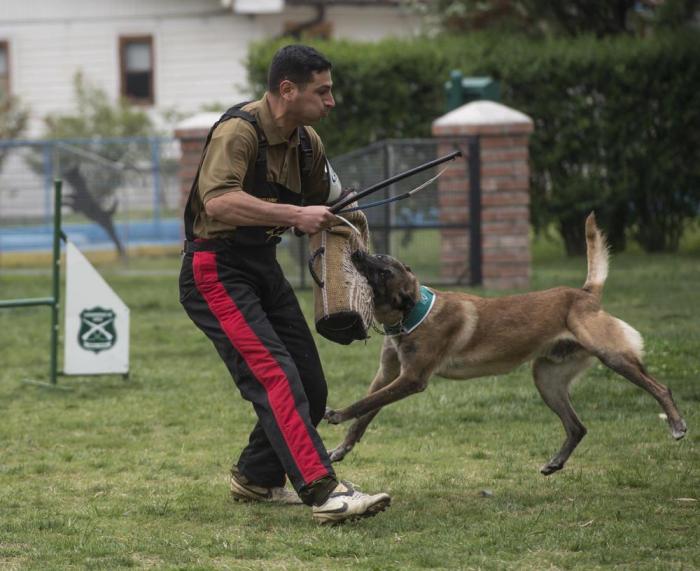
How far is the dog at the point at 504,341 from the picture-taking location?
20.6ft

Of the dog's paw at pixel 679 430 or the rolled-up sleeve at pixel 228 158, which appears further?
the dog's paw at pixel 679 430

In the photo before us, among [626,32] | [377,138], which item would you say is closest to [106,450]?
[377,138]

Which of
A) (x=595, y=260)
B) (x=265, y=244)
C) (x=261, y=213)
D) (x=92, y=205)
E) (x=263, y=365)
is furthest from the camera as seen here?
(x=92, y=205)

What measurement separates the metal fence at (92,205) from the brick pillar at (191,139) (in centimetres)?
201

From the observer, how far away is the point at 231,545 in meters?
5.24

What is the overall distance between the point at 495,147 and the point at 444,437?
6904 mm

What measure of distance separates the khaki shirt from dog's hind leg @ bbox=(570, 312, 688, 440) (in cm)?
152

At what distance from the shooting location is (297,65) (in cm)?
548

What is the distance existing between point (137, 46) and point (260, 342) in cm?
2426

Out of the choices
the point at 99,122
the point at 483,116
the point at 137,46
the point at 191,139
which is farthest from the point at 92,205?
the point at 137,46

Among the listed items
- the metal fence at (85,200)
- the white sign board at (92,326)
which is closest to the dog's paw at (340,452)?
the white sign board at (92,326)

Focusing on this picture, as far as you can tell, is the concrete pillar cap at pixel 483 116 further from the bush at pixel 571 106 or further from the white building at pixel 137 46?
the white building at pixel 137 46

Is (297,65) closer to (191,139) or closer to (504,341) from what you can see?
(504,341)

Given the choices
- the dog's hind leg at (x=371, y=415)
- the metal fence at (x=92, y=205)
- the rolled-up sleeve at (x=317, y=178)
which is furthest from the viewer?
the metal fence at (x=92, y=205)
